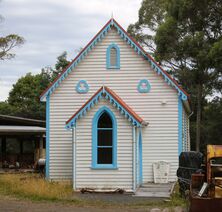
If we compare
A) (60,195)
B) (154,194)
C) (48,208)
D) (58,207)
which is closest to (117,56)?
(154,194)

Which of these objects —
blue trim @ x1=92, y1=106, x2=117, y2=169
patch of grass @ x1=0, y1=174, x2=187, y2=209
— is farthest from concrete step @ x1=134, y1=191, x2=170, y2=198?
blue trim @ x1=92, y1=106, x2=117, y2=169

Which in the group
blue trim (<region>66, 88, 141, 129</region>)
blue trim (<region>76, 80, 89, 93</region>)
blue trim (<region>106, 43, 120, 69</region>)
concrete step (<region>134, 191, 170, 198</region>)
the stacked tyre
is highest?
blue trim (<region>106, 43, 120, 69</region>)

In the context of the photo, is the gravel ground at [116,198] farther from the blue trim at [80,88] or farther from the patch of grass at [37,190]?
the blue trim at [80,88]

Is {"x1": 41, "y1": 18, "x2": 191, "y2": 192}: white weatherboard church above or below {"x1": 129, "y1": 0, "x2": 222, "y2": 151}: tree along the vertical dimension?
below

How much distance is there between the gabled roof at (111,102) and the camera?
20281 millimetres

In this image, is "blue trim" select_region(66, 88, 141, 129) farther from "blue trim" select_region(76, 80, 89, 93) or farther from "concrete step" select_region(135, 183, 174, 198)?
"blue trim" select_region(76, 80, 89, 93)

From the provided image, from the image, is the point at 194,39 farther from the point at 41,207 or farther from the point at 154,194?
the point at 41,207

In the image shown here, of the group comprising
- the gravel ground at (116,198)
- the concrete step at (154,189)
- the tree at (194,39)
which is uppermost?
the tree at (194,39)

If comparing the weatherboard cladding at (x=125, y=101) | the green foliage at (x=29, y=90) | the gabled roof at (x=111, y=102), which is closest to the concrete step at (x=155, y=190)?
the weatherboard cladding at (x=125, y=101)

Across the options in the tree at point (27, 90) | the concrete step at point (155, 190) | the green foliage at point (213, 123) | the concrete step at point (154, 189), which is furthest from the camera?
the tree at point (27, 90)

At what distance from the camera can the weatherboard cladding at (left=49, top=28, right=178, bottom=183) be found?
2347 centimetres

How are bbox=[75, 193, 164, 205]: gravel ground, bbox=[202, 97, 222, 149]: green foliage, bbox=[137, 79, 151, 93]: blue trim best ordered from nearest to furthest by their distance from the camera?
bbox=[75, 193, 164, 205]: gravel ground, bbox=[137, 79, 151, 93]: blue trim, bbox=[202, 97, 222, 149]: green foliage

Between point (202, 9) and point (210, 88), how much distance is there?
31.6 feet

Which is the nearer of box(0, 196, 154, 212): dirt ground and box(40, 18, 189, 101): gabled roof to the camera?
box(0, 196, 154, 212): dirt ground
